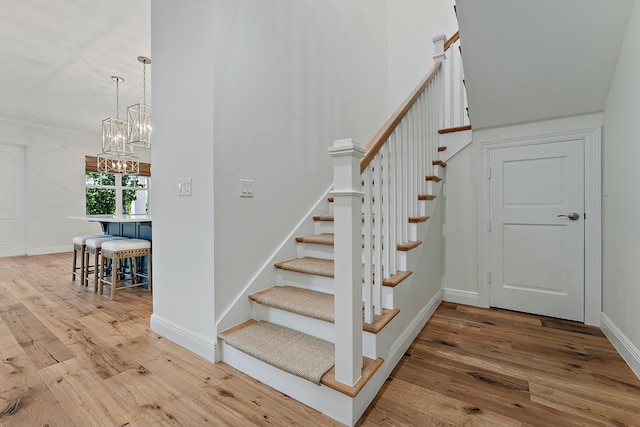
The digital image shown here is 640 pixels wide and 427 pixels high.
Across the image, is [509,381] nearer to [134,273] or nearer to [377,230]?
[377,230]

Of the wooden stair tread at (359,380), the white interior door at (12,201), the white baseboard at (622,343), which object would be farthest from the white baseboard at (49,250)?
the white baseboard at (622,343)

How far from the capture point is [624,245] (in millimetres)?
1958

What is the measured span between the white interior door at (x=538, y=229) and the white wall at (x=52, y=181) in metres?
7.94

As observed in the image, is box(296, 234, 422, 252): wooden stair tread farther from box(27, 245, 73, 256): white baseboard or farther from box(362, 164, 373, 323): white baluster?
box(27, 245, 73, 256): white baseboard

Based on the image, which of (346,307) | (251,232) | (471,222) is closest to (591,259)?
(471,222)

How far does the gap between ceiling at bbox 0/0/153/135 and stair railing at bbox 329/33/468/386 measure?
2.71 meters

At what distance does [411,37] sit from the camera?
4.01 metres

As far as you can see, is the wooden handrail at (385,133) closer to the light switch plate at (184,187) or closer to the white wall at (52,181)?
the light switch plate at (184,187)

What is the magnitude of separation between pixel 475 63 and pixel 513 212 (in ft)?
4.42

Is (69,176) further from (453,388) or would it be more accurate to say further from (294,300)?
(453,388)

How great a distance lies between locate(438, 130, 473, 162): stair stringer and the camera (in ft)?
9.44

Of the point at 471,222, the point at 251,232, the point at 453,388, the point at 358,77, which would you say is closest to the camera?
the point at 453,388

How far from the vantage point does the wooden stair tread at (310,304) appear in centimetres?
163

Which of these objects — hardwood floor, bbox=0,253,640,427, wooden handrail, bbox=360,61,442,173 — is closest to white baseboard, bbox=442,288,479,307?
hardwood floor, bbox=0,253,640,427
